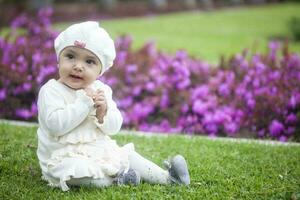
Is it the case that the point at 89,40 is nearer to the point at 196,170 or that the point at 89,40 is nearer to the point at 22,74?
the point at 196,170

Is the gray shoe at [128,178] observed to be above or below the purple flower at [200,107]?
above

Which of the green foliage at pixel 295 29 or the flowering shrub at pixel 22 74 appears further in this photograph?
the green foliage at pixel 295 29

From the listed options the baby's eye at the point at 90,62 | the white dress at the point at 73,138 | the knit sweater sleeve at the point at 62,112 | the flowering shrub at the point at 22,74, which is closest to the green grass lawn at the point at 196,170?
the white dress at the point at 73,138

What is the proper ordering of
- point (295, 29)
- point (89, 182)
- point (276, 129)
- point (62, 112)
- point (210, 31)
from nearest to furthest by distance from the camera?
point (62, 112), point (89, 182), point (276, 129), point (295, 29), point (210, 31)

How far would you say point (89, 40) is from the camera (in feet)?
12.5

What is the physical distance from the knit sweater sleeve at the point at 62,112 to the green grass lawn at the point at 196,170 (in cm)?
47

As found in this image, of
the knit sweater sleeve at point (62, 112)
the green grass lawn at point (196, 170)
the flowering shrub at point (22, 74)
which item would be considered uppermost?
the knit sweater sleeve at point (62, 112)

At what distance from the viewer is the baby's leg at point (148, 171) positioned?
4.04m

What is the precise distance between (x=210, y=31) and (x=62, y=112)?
15475mm

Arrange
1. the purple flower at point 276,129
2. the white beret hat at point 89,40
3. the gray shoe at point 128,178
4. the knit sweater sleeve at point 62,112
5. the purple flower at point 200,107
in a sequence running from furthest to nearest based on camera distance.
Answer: the purple flower at point 200,107 → the purple flower at point 276,129 → the gray shoe at point 128,178 → the white beret hat at point 89,40 → the knit sweater sleeve at point 62,112

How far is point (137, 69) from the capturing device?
8172 mm

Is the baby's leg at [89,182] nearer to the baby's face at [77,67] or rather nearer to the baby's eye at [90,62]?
the baby's face at [77,67]

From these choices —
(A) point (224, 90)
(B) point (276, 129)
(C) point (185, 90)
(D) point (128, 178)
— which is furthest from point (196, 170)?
(C) point (185, 90)

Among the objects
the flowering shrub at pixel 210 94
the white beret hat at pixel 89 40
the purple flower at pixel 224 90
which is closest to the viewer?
the white beret hat at pixel 89 40
